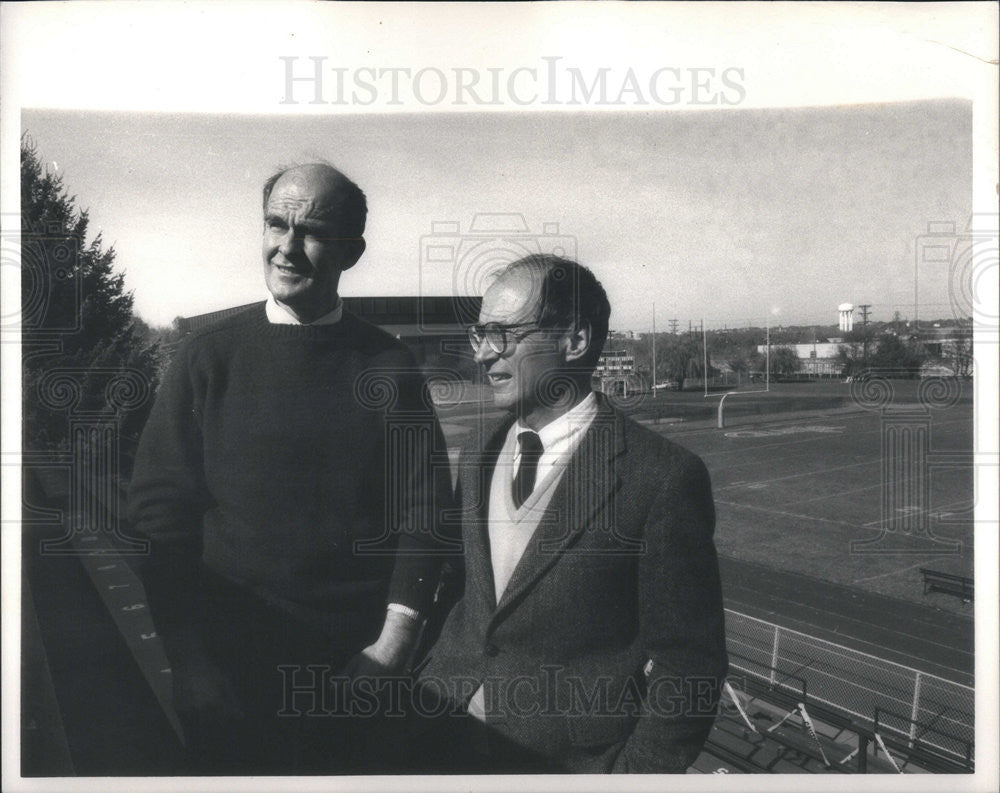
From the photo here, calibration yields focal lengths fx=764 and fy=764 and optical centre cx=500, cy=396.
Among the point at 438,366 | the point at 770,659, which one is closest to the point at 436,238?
the point at 438,366

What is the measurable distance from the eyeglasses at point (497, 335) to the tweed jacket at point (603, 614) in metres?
0.27

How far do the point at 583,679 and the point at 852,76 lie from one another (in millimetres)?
2329

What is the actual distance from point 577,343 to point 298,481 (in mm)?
1085

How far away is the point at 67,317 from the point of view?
275 centimetres

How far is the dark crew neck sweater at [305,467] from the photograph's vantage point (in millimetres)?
2668

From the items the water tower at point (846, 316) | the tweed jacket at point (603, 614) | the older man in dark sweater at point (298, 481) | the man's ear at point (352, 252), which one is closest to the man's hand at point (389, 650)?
the older man in dark sweater at point (298, 481)

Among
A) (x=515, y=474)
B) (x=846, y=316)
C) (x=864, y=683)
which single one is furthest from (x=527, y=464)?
(x=864, y=683)

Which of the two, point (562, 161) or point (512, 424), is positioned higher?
point (562, 161)

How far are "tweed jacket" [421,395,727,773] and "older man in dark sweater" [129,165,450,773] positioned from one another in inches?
8.5

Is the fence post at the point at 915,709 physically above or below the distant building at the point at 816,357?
below

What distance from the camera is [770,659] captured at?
2771 millimetres

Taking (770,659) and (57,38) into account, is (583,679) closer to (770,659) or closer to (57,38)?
(770,659)

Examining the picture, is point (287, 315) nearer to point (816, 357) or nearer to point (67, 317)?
point (67, 317)

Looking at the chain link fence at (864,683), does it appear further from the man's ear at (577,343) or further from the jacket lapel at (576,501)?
the man's ear at (577,343)
